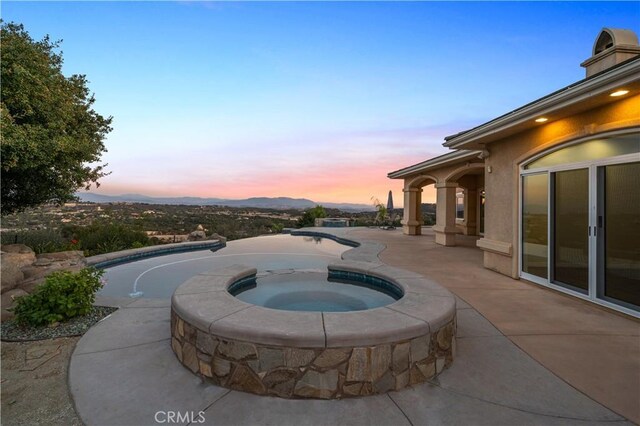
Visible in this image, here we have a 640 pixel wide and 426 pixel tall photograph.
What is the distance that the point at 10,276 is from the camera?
505cm

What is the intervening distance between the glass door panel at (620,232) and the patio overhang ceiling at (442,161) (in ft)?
12.6

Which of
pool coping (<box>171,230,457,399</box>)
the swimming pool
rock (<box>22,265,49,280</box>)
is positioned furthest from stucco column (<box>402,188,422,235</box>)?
rock (<box>22,265,49,280</box>)

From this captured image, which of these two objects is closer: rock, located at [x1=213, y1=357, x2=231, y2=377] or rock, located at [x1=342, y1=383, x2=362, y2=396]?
rock, located at [x1=342, y1=383, x2=362, y2=396]

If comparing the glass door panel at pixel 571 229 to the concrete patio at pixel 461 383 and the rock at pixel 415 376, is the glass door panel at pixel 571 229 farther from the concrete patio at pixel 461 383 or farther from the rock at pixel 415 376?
the rock at pixel 415 376

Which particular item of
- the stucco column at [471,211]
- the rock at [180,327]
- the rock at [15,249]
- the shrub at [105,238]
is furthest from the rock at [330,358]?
the stucco column at [471,211]

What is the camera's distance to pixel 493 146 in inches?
297

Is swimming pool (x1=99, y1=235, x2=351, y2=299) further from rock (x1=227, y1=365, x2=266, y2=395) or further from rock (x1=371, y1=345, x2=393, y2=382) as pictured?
rock (x1=371, y1=345, x2=393, y2=382)

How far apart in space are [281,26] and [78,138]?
280 inches

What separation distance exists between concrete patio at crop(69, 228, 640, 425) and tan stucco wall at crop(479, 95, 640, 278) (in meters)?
2.67

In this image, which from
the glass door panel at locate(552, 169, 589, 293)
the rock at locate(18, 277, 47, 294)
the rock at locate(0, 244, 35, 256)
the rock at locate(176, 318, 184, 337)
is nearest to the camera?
the rock at locate(176, 318, 184, 337)

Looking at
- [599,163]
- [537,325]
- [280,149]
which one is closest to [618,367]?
[537,325]

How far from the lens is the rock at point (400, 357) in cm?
272

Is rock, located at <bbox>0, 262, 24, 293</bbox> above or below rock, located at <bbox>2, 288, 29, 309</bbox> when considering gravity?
above

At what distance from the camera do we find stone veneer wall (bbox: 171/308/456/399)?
8.46ft
